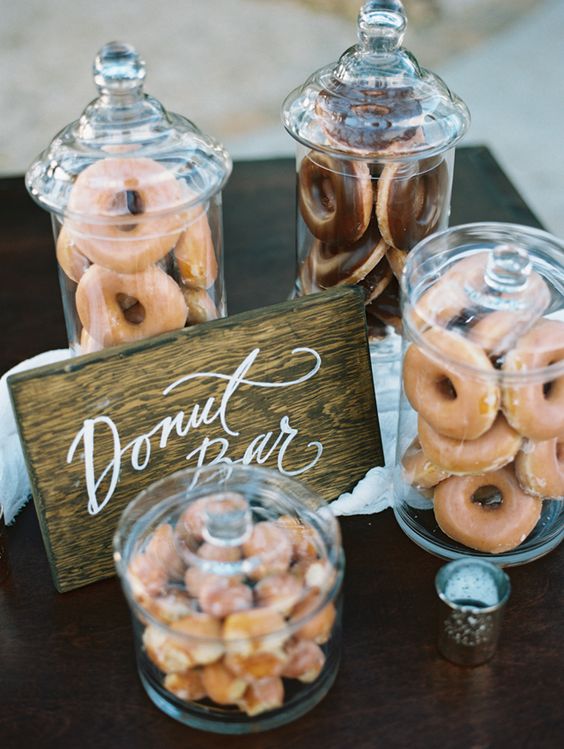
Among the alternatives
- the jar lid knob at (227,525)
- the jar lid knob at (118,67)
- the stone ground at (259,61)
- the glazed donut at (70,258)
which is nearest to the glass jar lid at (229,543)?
the jar lid knob at (227,525)

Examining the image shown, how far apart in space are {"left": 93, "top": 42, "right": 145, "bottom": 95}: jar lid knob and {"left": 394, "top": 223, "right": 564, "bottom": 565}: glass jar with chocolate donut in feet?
0.90

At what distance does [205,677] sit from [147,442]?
0.22 metres

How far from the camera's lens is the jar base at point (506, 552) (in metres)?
0.85

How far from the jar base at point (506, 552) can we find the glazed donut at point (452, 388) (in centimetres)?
12

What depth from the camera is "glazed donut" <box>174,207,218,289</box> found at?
0.85 metres

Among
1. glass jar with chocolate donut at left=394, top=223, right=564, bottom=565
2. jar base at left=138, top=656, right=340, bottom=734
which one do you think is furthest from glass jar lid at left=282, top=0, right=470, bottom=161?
jar base at left=138, top=656, right=340, bottom=734

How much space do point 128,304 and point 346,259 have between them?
23cm

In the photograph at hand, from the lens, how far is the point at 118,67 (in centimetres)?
79

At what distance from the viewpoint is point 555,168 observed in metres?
2.94

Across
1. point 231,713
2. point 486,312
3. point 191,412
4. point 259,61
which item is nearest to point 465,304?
point 486,312

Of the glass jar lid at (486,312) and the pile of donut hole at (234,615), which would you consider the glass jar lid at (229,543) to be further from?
the glass jar lid at (486,312)

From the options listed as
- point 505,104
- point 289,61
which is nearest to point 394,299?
point 505,104

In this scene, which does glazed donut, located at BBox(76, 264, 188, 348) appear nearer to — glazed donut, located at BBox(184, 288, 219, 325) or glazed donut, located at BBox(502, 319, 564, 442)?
glazed donut, located at BBox(184, 288, 219, 325)

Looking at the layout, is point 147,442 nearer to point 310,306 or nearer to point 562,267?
point 310,306
